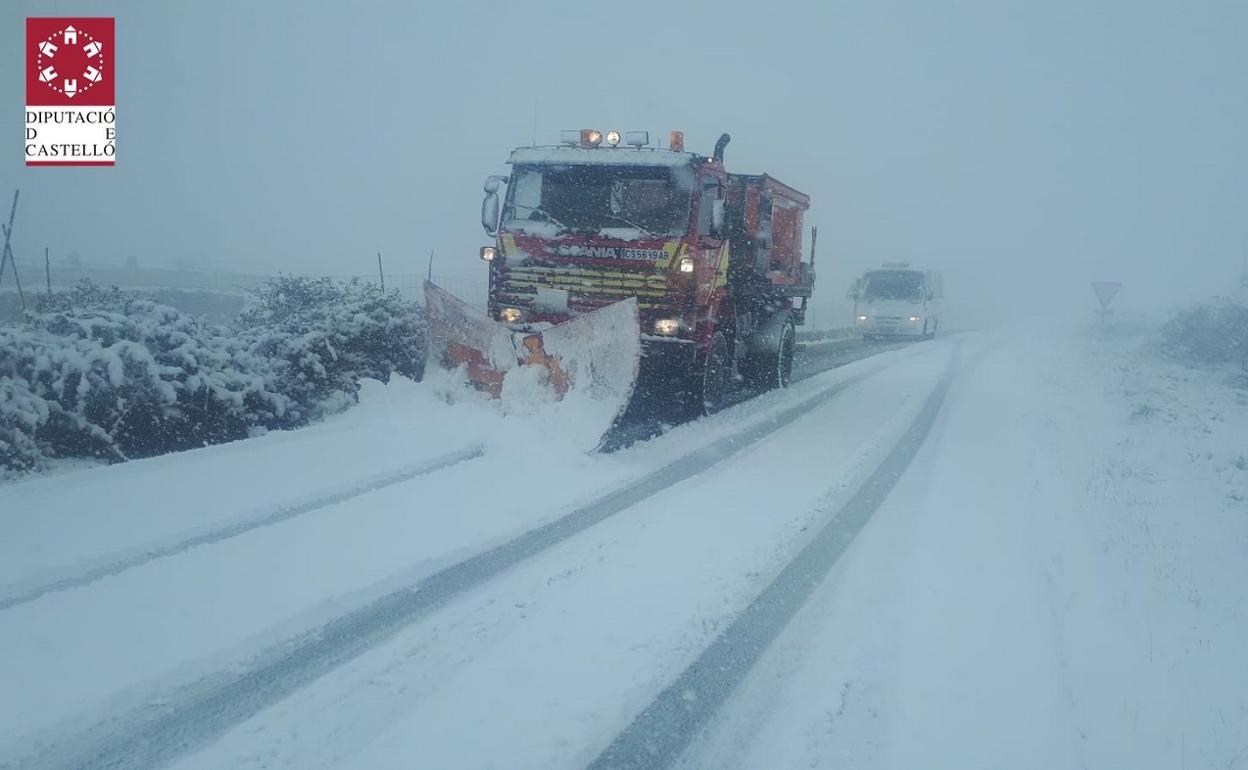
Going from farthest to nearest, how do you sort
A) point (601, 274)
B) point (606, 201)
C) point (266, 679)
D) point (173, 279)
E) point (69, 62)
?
point (173, 279) → point (69, 62) → point (606, 201) → point (601, 274) → point (266, 679)

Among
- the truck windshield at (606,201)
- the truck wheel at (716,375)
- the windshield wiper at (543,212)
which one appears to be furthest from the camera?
the truck wheel at (716,375)

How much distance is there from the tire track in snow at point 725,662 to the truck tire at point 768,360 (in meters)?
6.27

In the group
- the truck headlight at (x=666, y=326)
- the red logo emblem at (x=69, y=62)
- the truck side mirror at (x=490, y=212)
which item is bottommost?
the truck headlight at (x=666, y=326)

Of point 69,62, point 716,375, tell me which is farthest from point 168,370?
point 716,375

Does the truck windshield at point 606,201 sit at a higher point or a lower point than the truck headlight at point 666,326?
higher

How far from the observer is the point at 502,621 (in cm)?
409

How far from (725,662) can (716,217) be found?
656cm

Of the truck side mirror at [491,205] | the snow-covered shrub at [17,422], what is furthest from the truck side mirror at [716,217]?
the snow-covered shrub at [17,422]

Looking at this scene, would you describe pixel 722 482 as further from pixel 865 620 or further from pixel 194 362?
pixel 194 362

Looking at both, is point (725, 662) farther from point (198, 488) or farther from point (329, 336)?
point (329, 336)

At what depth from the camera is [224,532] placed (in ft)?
16.9

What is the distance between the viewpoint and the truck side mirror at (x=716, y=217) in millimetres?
9406

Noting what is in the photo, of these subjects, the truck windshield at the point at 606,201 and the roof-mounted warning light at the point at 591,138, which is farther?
the roof-mounted warning light at the point at 591,138

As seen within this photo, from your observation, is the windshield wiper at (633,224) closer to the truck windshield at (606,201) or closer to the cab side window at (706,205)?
the truck windshield at (606,201)
